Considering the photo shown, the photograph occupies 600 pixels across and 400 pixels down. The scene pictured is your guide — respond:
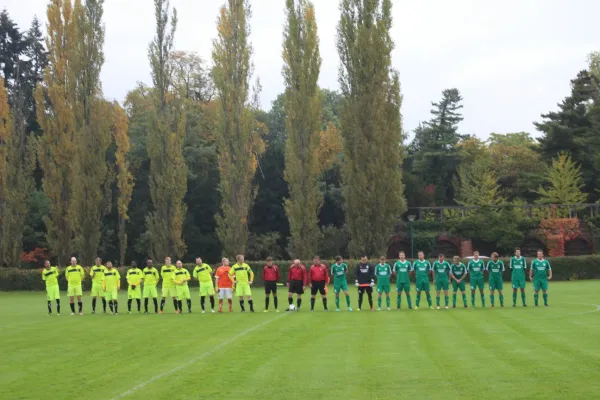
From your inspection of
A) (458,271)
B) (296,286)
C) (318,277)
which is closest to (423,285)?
(458,271)

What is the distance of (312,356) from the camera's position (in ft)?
46.1

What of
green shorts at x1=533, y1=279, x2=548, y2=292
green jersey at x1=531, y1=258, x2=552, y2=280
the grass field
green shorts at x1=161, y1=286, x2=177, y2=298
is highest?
green jersey at x1=531, y1=258, x2=552, y2=280

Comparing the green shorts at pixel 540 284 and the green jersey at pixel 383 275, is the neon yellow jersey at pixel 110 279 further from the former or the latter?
the green shorts at pixel 540 284

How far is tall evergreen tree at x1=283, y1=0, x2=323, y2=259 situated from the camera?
4744cm

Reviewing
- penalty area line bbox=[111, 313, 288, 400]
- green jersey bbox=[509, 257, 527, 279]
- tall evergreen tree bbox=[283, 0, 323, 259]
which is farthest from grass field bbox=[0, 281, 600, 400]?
tall evergreen tree bbox=[283, 0, 323, 259]

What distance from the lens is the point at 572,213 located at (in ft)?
184

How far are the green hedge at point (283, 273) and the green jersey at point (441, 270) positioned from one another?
60.1ft

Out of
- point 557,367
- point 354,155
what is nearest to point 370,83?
point 354,155

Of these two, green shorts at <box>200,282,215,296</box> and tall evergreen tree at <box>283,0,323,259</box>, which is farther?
tall evergreen tree at <box>283,0,323,259</box>

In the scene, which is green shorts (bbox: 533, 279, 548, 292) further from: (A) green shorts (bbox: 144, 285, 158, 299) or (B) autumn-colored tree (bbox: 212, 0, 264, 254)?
(B) autumn-colored tree (bbox: 212, 0, 264, 254)

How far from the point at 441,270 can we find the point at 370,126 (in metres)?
22.5

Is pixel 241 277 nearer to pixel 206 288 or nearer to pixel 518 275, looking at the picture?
pixel 206 288

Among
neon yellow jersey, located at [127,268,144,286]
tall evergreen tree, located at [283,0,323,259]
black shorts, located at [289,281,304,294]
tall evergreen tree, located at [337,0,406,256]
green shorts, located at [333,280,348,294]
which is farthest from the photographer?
tall evergreen tree, located at [283,0,323,259]

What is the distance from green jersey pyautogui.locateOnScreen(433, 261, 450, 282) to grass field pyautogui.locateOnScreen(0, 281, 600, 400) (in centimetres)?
202
